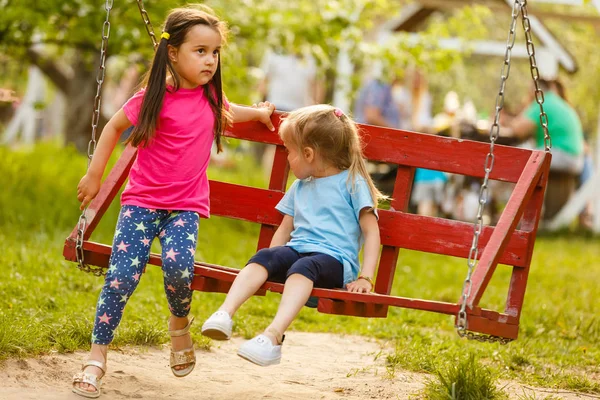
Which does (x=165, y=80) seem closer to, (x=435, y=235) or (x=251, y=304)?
(x=435, y=235)

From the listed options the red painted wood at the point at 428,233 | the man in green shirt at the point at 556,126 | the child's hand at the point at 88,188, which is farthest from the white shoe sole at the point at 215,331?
the man in green shirt at the point at 556,126

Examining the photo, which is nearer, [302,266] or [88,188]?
[302,266]

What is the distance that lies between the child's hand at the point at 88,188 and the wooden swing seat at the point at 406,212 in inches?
6.1

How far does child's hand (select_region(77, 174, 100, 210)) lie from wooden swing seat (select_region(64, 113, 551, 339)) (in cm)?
16

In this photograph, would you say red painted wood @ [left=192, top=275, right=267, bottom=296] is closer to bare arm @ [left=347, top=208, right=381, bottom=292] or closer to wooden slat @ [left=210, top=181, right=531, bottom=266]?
bare arm @ [left=347, top=208, right=381, bottom=292]

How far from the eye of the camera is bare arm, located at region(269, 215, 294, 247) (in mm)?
4289

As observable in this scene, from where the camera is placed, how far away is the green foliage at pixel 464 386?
394cm

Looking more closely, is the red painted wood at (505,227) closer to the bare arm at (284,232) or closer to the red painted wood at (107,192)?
the bare arm at (284,232)

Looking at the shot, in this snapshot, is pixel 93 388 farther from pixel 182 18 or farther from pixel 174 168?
pixel 182 18

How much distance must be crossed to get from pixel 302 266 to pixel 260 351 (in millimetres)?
443

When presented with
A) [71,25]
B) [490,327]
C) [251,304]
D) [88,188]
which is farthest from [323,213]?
[71,25]

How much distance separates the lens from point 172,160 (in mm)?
3973

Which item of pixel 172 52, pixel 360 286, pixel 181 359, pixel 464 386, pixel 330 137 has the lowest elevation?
pixel 181 359

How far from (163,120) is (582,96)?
69.6 ft
